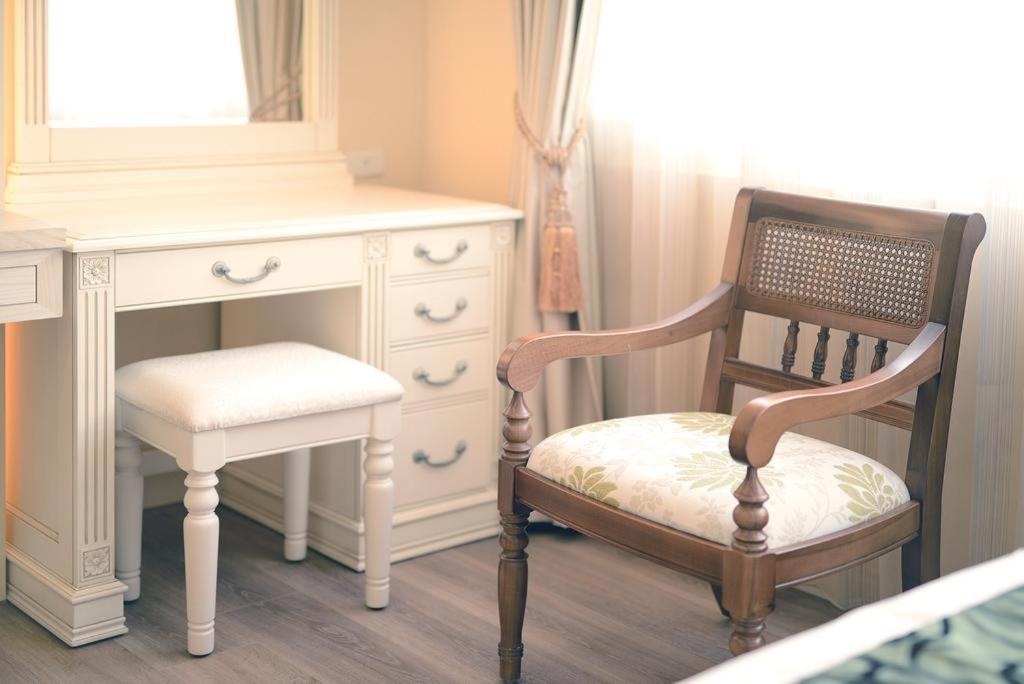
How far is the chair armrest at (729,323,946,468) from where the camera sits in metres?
1.79

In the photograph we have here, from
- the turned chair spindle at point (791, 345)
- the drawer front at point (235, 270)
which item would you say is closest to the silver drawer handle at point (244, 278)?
the drawer front at point (235, 270)

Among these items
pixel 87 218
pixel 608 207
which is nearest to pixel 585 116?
pixel 608 207

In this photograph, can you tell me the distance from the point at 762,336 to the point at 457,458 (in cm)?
79

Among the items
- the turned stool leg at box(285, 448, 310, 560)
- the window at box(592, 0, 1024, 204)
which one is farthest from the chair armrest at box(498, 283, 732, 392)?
the turned stool leg at box(285, 448, 310, 560)

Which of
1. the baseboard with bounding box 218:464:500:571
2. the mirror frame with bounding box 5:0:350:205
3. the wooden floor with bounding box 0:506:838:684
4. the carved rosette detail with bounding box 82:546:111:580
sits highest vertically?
the mirror frame with bounding box 5:0:350:205

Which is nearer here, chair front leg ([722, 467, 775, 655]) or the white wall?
chair front leg ([722, 467, 775, 655])

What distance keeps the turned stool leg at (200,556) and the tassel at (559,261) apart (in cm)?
95

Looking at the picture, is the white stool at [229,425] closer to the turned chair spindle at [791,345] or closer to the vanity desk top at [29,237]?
the vanity desk top at [29,237]

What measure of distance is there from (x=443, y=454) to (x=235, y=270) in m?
0.73

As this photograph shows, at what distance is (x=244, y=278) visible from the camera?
2.58 m

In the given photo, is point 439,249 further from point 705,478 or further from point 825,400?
point 825,400

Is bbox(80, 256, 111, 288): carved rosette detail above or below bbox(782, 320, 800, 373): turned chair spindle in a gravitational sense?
above

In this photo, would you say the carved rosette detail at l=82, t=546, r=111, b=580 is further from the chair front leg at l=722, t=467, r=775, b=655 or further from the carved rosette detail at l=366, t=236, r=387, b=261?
the chair front leg at l=722, t=467, r=775, b=655

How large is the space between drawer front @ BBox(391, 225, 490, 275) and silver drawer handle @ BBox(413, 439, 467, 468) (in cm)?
Result: 43
